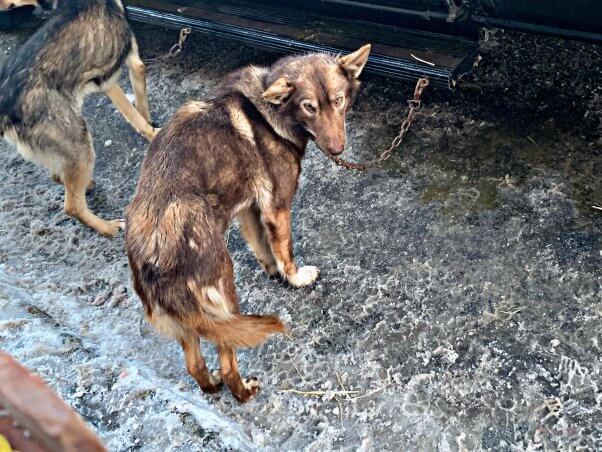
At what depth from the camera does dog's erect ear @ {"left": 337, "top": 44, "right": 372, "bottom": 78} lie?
338 cm

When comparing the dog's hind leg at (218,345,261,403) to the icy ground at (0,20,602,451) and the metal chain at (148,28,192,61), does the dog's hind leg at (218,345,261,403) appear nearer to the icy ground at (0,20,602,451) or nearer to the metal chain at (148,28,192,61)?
the icy ground at (0,20,602,451)

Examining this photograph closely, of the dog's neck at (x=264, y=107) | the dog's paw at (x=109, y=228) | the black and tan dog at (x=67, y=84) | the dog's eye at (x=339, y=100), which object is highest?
the dog's eye at (x=339, y=100)

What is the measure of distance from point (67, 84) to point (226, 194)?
72.5 inches

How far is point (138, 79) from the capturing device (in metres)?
4.88

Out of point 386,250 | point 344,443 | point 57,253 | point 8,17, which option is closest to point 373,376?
point 344,443

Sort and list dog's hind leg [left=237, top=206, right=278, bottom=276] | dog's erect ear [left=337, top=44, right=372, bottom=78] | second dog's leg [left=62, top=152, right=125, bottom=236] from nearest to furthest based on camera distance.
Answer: dog's erect ear [left=337, top=44, right=372, bottom=78]
dog's hind leg [left=237, top=206, right=278, bottom=276]
second dog's leg [left=62, top=152, right=125, bottom=236]

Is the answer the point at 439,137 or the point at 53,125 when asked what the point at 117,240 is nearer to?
the point at 53,125

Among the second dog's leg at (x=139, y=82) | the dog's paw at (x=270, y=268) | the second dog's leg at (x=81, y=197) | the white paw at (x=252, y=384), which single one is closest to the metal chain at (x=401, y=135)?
the dog's paw at (x=270, y=268)

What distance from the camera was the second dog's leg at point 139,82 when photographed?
4.81 meters

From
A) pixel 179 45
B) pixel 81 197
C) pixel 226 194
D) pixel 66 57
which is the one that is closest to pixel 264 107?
pixel 226 194

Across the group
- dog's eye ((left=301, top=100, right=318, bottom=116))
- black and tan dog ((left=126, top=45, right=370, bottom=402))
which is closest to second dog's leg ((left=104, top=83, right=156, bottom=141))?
black and tan dog ((left=126, top=45, right=370, bottom=402))

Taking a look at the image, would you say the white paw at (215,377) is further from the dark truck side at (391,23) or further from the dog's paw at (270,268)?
the dark truck side at (391,23)

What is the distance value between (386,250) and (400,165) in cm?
82

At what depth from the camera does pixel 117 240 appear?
4309 mm
